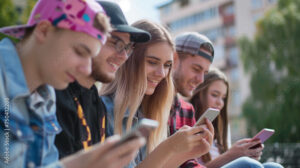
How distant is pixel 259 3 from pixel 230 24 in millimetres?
4509

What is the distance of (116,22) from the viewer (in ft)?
7.00

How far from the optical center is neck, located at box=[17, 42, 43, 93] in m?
1.47

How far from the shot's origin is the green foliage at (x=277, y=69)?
15438 millimetres

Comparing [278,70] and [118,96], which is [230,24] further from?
[118,96]

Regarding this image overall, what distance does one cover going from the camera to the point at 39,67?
57.4 inches

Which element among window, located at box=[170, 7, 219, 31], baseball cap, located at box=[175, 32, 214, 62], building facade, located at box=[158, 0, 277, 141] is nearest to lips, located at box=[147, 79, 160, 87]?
baseball cap, located at box=[175, 32, 214, 62]

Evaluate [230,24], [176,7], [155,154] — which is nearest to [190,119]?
[155,154]

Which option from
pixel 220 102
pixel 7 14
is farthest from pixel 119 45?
pixel 7 14

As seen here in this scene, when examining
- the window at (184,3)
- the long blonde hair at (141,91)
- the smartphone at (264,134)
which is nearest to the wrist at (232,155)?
the smartphone at (264,134)

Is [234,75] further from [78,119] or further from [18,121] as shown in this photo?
[18,121]

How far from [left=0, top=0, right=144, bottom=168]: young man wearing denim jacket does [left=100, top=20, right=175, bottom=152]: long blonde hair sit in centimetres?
103

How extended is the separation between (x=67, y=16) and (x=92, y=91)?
778 millimetres

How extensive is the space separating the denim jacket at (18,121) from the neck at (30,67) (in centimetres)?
3

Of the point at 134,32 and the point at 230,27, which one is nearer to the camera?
the point at 134,32
